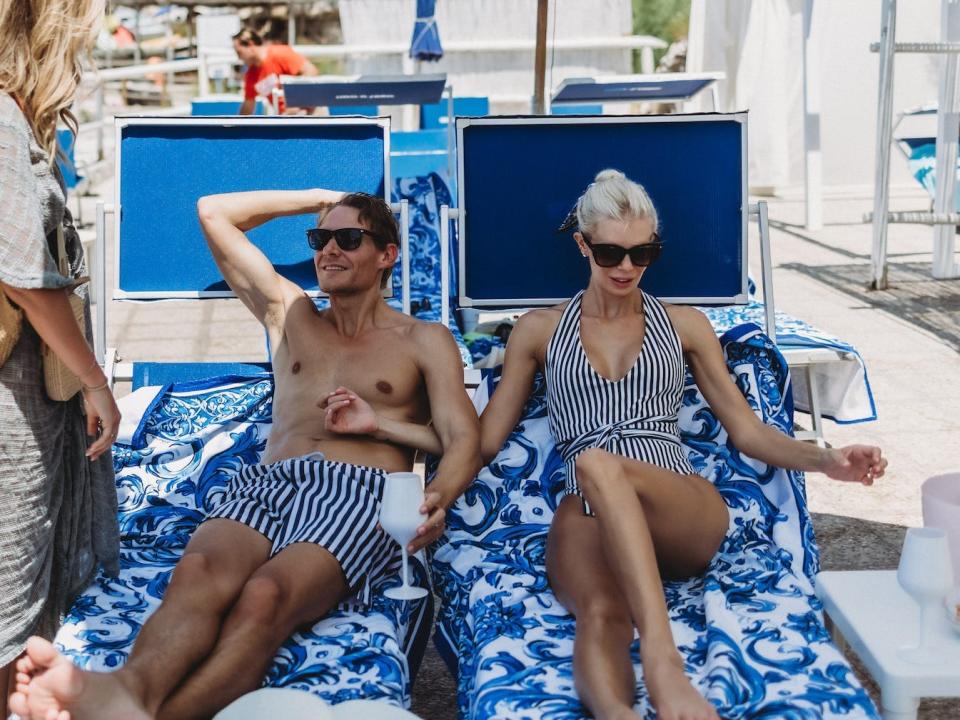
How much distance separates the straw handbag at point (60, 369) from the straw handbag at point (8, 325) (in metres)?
0.11

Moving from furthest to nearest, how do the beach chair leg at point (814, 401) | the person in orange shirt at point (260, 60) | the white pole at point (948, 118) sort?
1. the person in orange shirt at point (260, 60)
2. the white pole at point (948, 118)
3. the beach chair leg at point (814, 401)

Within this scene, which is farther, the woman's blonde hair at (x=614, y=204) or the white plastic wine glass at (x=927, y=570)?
the woman's blonde hair at (x=614, y=204)

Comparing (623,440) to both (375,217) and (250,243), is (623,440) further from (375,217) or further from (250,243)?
(250,243)

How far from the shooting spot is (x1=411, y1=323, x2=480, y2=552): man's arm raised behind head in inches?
128

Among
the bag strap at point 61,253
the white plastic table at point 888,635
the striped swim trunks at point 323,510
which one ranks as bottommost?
the white plastic table at point 888,635

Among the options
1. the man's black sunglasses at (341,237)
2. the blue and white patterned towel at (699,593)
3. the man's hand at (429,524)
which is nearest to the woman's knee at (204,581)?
the man's hand at (429,524)

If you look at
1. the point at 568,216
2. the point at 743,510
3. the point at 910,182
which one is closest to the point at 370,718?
the point at 743,510

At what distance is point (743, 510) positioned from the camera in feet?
10.9

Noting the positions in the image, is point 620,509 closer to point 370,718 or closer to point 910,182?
point 370,718

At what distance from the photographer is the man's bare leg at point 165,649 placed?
2265 mm

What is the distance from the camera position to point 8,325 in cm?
244

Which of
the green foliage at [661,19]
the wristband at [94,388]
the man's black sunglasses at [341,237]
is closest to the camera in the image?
the wristband at [94,388]

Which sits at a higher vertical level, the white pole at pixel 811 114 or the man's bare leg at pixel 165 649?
the white pole at pixel 811 114

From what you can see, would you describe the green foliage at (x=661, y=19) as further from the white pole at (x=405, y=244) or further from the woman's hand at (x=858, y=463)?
the woman's hand at (x=858, y=463)
